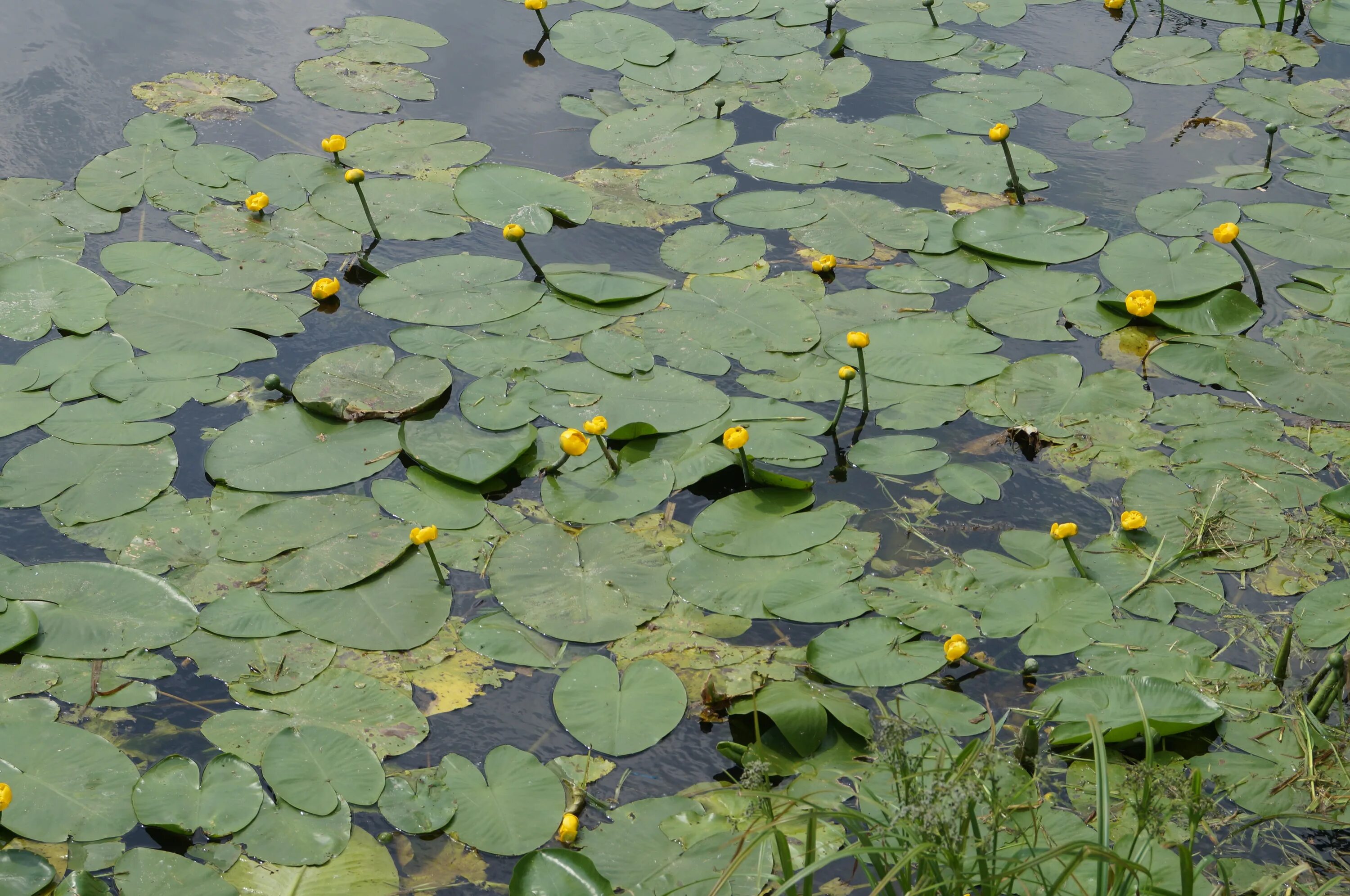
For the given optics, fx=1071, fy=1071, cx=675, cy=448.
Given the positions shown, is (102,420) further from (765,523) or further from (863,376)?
(863,376)

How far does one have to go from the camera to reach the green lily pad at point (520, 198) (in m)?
4.01

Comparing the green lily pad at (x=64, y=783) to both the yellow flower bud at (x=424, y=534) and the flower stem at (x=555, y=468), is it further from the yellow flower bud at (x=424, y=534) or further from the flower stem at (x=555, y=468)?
the flower stem at (x=555, y=468)

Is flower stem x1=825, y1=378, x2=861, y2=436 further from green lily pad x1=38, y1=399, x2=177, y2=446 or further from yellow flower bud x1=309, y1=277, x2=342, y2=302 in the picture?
green lily pad x1=38, y1=399, x2=177, y2=446

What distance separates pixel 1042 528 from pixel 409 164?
2.83 metres

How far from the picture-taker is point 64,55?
4863mm

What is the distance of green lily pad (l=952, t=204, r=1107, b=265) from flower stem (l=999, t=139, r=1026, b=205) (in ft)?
0.21

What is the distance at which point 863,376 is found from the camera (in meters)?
3.20

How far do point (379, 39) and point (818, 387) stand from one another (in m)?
3.03

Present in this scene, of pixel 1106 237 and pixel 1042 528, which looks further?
pixel 1106 237

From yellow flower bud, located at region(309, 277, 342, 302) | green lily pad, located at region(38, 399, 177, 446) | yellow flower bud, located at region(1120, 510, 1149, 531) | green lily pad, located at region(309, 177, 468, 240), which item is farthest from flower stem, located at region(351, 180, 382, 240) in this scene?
yellow flower bud, located at region(1120, 510, 1149, 531)

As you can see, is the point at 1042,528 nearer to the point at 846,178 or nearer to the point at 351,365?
the point at 846,178

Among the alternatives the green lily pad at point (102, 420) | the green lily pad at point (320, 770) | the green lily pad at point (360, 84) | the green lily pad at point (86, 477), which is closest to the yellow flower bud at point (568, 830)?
the green lily pad at point (320, 770)

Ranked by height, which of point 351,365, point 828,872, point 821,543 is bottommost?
point 828,872

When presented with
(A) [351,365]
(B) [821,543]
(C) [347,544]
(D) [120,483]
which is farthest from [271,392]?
(B) [821,543]
